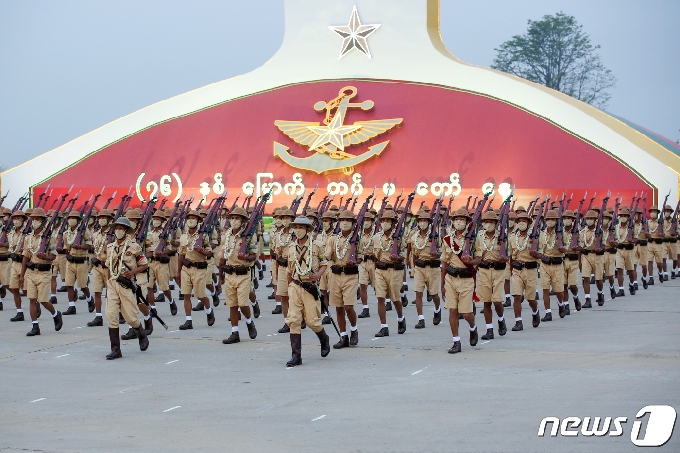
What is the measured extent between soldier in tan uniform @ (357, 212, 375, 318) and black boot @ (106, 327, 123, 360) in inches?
201

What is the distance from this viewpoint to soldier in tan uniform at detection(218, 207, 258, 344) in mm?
12938

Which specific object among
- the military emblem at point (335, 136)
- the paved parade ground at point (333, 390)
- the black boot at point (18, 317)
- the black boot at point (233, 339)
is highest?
the military emblem at point (335, 136)

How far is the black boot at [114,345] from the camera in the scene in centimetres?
1178

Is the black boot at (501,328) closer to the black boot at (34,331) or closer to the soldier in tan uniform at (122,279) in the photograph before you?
the soldier in tan uniform at (122,279)

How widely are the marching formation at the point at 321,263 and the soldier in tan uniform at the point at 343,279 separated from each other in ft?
0.05

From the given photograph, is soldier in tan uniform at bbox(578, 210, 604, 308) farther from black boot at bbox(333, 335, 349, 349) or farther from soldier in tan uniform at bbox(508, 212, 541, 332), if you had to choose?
black boot at bbox(333, 335, 349, 349)

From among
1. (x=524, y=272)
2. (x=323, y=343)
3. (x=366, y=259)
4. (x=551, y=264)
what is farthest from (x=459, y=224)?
(x=366, y=259)

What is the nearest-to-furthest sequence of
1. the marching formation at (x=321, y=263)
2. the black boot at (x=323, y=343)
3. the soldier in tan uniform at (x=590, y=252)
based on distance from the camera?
the black boot at (x=323, y=343), the marching formation at (x=321, y=263), the soldier in tan uniform at (x=590, y=252)

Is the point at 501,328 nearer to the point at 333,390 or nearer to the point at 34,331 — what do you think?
the point at 333,390

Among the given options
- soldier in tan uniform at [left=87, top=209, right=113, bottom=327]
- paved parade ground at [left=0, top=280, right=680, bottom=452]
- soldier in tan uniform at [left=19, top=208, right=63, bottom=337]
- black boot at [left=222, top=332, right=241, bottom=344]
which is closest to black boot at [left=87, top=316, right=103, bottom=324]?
soldier in tan uniform at [left=87, top=209, right=113, bottom=327]

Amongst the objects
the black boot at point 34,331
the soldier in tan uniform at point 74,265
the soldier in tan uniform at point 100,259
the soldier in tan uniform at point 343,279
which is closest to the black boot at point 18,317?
the soldier in tan uniform at point 74,265

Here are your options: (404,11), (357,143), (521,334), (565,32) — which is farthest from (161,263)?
(565,32)

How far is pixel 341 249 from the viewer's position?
13.0m

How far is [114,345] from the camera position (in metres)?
11.9
